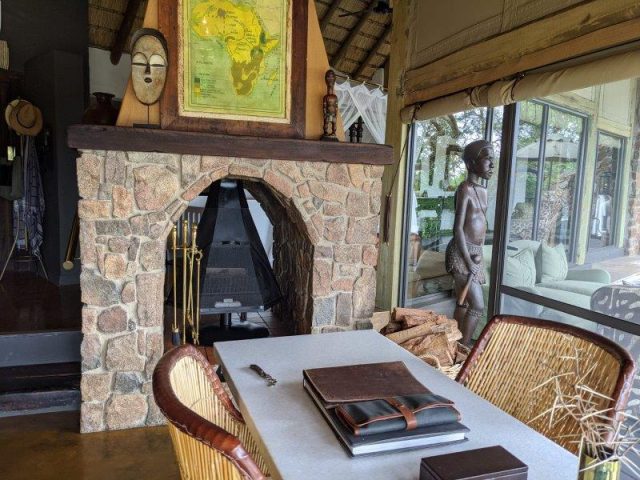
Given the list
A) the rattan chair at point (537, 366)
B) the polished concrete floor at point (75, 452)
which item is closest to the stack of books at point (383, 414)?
the rattan chair at point (537, 366)

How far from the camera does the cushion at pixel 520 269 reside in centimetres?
290

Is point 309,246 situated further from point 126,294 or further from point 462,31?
point 462,31

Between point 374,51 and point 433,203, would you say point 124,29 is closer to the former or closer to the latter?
point 374,51

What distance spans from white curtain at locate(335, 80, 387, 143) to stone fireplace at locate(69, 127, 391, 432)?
1890 millimetres

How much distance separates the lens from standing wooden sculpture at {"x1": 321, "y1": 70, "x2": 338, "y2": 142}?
285 centimetres

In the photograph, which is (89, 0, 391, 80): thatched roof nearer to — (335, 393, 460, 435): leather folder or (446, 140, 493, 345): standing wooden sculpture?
(446, 140, 493, 345): standing wooden sculpture

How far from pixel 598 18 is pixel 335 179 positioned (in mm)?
1500

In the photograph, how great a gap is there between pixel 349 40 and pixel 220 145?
4.85 meters

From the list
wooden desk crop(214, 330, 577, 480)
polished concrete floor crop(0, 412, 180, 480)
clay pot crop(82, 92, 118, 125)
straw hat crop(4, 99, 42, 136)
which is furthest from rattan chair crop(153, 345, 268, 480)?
straw hat crop(4, 99, 42, 136)

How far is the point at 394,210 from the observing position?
404cm

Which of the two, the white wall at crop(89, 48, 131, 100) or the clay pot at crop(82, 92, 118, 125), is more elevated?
the white wall at crop(89, 48, 131, 100)

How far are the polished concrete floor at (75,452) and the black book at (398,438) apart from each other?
1.64 meters

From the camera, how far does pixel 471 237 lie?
317 centimetres

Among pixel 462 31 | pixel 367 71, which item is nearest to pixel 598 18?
pixel 462 31
